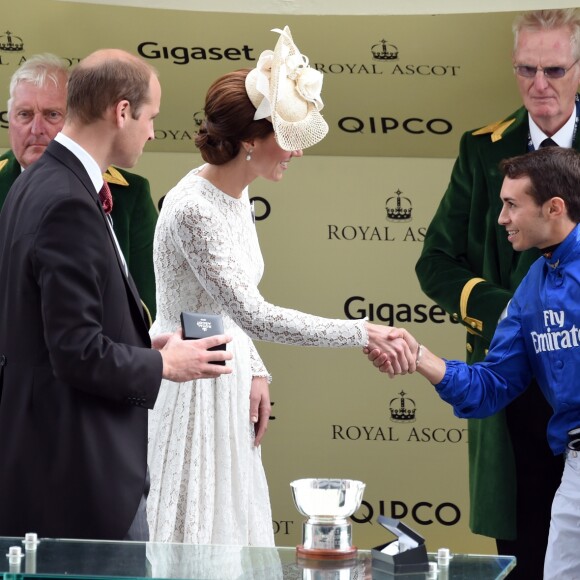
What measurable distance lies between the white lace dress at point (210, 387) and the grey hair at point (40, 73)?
109 centimetres

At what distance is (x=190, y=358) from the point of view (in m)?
2.72

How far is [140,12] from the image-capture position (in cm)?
483

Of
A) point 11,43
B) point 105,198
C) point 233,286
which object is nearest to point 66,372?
point 105,198

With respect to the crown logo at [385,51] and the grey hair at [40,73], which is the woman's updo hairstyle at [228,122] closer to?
the grey hair at [40,73]

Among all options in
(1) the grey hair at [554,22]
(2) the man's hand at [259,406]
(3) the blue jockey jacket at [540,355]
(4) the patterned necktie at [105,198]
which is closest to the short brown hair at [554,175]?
(3) the blue jockey jacket at [540,355]

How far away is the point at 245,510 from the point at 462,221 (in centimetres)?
131

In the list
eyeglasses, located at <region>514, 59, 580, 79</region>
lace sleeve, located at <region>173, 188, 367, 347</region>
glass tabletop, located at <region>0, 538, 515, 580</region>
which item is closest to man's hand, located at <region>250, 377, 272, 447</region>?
lace sleeve, located at <region>173, 188, 367, 347</region>

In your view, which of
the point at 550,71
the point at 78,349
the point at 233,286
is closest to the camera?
the point at 78,349

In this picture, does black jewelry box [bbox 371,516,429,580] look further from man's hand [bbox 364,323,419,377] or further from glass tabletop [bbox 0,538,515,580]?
man's hand [bbox 364,323,419,377]

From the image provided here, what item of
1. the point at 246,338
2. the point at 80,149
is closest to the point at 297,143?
the point at 246,338

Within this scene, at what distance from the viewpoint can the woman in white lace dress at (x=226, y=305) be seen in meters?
3.27

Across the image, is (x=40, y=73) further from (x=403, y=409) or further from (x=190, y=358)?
(x=403, y=409)

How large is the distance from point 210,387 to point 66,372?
2.84 ft

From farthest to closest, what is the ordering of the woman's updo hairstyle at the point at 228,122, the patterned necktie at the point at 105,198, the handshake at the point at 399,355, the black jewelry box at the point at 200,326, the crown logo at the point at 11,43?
the crown logo at the point at 11,43
the handshake at the point at 399,355
the woman's updo hairstyle at the point at 228,122
the patterned necktie at the point at 105,198
the black jewelry box at the point at 200,326
